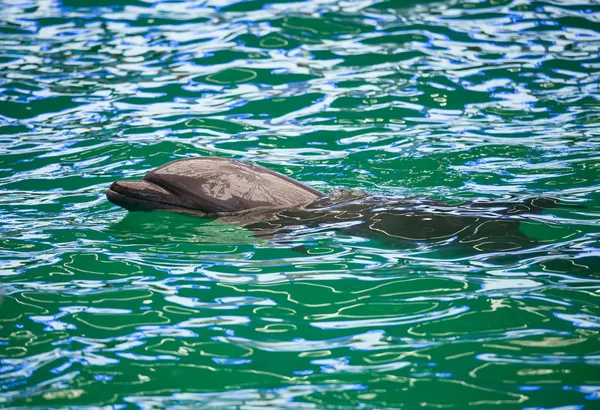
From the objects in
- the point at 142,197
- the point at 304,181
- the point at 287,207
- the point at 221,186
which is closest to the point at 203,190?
the point at 221,186

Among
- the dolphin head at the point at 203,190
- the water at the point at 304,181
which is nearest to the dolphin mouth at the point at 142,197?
the dolphin head at the point at 203,190

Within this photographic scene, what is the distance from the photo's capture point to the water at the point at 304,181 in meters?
4.15

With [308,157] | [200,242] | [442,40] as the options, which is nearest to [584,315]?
[200,242]

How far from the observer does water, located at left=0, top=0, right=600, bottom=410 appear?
4.15 metres

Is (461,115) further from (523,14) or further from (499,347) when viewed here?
(499,347)

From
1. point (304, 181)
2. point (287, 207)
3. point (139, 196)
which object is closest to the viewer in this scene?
point (139, 196)

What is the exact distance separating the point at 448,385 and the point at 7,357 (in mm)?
2385

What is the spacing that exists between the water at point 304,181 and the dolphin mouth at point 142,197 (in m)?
0.15

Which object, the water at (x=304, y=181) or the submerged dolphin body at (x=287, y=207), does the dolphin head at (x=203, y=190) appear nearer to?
the submerged dolphin body at (x=287, y=207)

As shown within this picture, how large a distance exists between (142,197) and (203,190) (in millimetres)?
502

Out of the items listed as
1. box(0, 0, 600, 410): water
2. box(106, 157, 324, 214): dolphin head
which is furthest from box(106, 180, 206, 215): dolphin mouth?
box(0, 0, 600, 410): water

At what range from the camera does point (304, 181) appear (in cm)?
808

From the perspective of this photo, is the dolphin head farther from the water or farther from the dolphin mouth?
the water

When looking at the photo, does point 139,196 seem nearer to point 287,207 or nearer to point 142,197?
point 142,197
